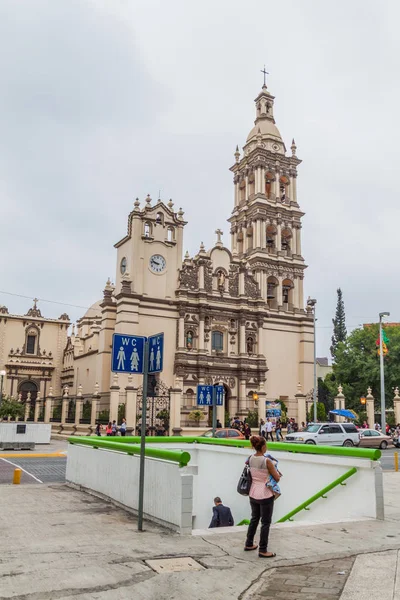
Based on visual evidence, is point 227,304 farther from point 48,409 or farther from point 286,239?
point 48,409

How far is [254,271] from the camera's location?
5084cm

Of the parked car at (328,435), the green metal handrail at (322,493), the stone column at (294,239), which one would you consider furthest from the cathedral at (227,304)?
the green metal handrail at (322,493)

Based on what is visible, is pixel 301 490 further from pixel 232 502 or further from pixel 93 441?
pixel 93 441

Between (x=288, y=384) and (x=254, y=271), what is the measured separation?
1098cm

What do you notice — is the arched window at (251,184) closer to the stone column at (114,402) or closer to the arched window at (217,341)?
the arched window at (217,341)

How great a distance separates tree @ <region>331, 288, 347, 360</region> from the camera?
8381 centimetres

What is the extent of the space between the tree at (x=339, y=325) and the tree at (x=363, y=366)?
29.3 m

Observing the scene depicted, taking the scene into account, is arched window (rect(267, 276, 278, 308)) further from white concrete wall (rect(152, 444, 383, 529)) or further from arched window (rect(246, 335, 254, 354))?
white concrete wall (rect(152, 444, 383, 529))

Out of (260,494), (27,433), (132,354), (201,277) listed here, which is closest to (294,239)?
(201,277)

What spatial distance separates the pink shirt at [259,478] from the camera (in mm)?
7248

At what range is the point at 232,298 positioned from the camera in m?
48.2

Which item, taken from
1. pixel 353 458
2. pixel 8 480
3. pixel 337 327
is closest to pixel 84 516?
pixel 353 458

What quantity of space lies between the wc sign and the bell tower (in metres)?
41.4

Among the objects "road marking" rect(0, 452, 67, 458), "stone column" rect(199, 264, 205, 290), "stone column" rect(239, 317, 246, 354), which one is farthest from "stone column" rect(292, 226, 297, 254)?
"road marking" rect(0, 452, 67, 458)
